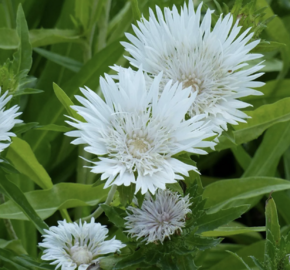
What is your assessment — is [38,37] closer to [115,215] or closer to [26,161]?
[26,161]

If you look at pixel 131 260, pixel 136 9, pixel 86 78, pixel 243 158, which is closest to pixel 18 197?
pixel 131 260

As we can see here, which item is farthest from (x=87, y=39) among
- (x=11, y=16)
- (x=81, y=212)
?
(x=81, y=212)

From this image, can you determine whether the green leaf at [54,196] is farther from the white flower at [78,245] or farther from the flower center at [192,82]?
the flower center at [192,82]

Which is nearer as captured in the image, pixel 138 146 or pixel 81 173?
pixel 138 146

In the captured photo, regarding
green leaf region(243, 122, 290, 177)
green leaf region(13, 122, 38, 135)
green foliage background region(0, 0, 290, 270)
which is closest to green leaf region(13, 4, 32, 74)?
green foliage background region(0, 0, 290, 270)

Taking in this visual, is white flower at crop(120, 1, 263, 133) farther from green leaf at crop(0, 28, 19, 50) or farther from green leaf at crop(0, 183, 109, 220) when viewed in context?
green leaf at crop(0, 28, 19, 50)

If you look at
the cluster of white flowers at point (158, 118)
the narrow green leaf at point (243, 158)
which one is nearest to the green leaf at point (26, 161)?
the cluster of white flowers at point (158, 118)

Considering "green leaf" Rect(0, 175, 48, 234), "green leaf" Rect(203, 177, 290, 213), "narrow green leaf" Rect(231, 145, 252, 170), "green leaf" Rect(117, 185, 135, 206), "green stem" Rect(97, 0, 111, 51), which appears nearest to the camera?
"green leaf" Rect(117, 185, 135, 206)
